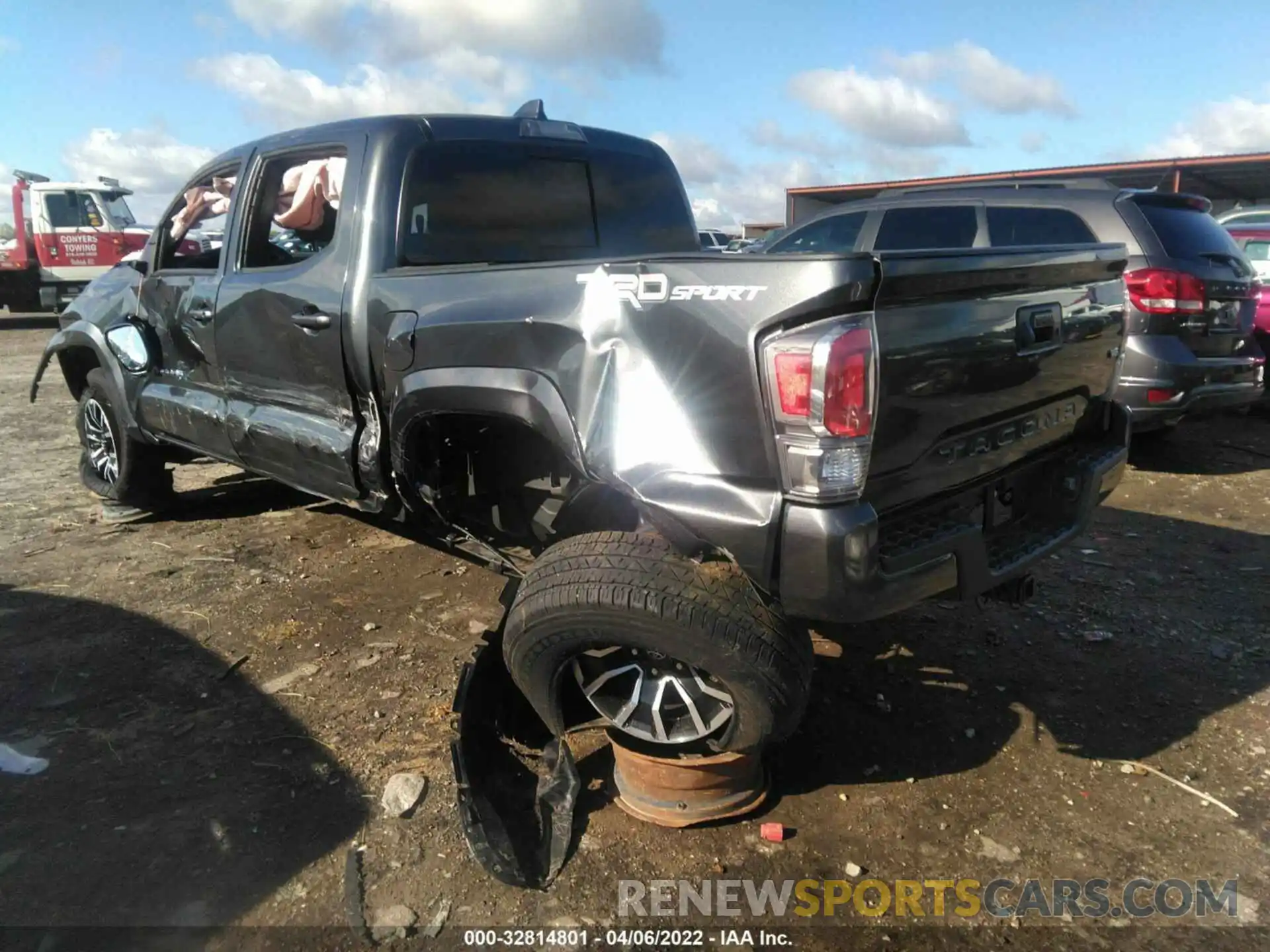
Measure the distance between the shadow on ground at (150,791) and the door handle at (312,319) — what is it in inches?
53.8

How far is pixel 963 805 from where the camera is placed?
269cm

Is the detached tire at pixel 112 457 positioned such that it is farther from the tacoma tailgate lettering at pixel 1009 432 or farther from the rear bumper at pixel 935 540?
the tacoma tailgate lettering at pixel 1009 432

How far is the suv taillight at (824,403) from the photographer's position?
6.70 ft

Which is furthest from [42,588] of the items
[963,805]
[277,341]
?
[963,805]

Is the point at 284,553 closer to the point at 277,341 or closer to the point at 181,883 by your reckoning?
the point at 277,341

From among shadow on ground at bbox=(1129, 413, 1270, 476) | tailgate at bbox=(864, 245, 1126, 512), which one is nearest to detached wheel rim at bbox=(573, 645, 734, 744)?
tailgate at bbox=(864, 245, 1126, 512)

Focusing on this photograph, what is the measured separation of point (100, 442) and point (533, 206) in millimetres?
3429

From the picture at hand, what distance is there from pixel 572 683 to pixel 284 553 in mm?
2641

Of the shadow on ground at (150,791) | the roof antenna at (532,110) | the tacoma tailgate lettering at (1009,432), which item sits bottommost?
the shadow on ground at (150,791)

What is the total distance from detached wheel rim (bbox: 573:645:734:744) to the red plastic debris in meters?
0.34

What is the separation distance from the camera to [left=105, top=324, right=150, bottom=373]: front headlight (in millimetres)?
4645

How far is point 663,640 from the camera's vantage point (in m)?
2.30

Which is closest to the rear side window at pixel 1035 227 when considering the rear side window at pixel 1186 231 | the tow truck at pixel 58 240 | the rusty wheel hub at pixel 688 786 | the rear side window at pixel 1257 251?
the rear side window at pixel 1186 231

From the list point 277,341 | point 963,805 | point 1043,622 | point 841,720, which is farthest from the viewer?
point 1043,622
